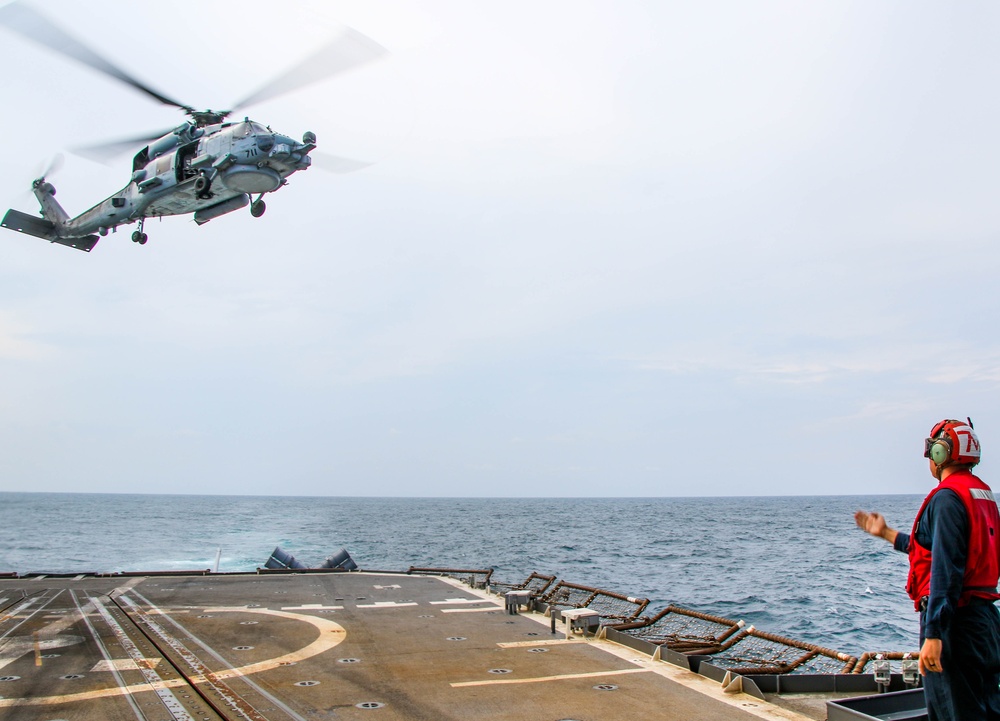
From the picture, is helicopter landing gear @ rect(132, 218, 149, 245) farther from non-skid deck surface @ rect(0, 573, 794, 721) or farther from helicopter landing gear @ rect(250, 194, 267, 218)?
non-skid deck surface @ rect(0, 573, 794, 721)

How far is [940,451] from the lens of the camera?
465cm

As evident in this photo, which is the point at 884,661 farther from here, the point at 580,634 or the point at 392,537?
the point at 392,537

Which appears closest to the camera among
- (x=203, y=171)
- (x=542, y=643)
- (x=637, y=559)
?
(x=542, y=643)

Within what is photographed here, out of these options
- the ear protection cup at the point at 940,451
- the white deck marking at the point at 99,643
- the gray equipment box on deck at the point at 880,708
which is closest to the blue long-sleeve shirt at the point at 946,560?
the ear protection cup at the point at 940,451


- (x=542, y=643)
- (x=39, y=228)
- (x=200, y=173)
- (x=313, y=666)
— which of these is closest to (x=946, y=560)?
(x=313, y=666)

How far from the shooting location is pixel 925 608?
4453 mm

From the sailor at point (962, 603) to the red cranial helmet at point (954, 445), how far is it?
0.14 m

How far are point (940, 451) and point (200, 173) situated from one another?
1811 cm

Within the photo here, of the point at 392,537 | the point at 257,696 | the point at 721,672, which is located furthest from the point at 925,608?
the point at 392,537

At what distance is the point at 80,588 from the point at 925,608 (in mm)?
23512

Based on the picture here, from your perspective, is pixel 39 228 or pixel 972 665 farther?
pixel 39 228

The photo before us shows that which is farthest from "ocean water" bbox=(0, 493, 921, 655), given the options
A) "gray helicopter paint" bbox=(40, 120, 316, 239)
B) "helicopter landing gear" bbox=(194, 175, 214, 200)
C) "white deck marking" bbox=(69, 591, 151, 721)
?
"helicopter landing gear" bbox=(194, 175, 214, 200)

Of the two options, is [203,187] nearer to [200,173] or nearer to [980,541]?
[200,173]

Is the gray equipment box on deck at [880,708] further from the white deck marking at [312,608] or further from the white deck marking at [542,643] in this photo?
the white deck marking at [312,608]
